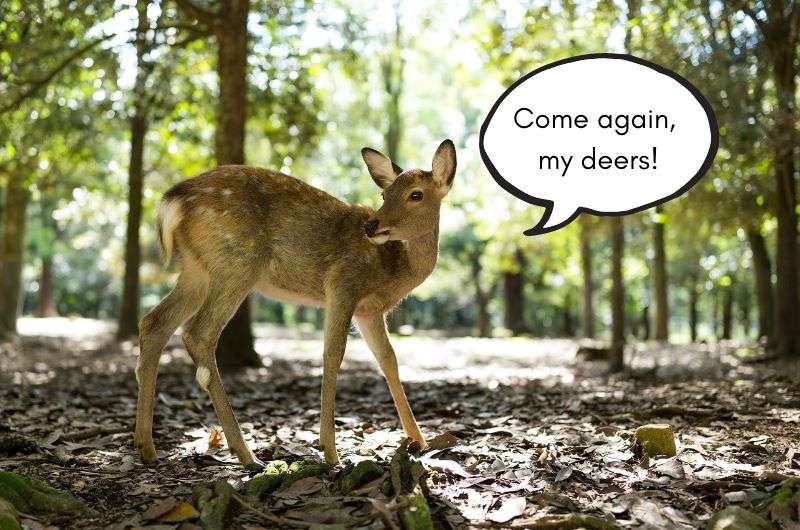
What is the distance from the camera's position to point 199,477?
4469 millimetres

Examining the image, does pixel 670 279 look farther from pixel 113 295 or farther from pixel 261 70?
pixel 113 295

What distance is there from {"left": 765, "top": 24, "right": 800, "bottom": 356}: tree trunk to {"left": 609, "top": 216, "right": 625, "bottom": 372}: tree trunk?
2366 millimetres

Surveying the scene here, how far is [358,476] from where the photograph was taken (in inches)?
163

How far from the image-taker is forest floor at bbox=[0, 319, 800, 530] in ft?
12.5

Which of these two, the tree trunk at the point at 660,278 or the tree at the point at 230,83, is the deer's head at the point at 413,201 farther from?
the tree trunk at the point at 660,278

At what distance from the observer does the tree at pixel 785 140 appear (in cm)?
957

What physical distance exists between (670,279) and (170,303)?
89.7 feet

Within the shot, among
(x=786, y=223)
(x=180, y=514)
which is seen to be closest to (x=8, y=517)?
(x=180, y=514)

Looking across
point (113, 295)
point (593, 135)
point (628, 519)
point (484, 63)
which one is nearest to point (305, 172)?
point (484, 63)

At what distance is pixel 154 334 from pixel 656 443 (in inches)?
129

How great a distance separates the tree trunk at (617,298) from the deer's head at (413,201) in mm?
5627

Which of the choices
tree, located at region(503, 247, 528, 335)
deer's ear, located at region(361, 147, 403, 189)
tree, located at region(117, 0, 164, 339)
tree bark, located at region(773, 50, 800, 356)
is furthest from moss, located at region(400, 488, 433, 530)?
tree, located at region(503, 247, 528, 335)

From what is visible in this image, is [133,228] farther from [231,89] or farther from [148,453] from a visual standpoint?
[148,453]

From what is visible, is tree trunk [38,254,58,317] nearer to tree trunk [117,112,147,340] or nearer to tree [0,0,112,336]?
tree [0,0,112,336]
